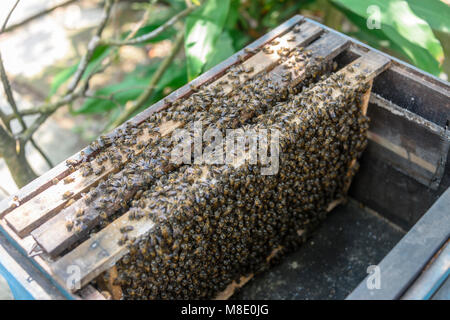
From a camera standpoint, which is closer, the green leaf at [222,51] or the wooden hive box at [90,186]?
the wooden hive box at [90,186]

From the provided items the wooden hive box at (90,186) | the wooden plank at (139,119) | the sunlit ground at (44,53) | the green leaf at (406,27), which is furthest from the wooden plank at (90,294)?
the sunlit ground at (44,53)

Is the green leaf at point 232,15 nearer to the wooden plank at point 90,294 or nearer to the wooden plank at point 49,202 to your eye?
the wooden plank at point 49,202

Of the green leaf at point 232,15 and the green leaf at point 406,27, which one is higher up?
the green leaf at point 406,27

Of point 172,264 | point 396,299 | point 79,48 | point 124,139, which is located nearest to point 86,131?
point 79,48

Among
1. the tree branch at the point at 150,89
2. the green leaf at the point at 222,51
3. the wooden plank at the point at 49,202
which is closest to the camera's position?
the wooden plank at the point at 49,202

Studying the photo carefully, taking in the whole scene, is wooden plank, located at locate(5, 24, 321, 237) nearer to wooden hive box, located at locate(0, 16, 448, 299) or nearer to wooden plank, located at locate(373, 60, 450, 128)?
wooden hive box, located at locate(0, 16, 448, 299)

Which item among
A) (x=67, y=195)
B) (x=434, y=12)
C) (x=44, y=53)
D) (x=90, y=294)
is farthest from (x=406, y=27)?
(x=44, y=53)

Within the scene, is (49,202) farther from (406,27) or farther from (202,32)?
(406,27)

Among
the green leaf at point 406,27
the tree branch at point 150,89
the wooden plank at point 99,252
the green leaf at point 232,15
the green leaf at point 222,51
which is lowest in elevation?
the tree branch at point 150,89
